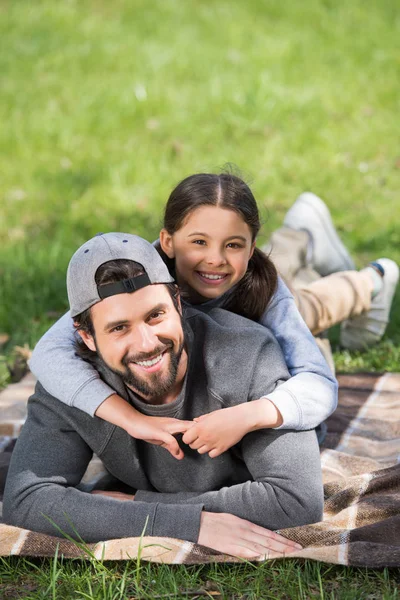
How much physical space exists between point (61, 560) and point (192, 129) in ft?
19.4

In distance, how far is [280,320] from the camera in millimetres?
3748

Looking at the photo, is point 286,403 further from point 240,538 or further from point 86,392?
point 86,392

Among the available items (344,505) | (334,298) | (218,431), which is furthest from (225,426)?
(334,298)

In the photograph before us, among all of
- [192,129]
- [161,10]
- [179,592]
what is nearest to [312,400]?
[179,592]

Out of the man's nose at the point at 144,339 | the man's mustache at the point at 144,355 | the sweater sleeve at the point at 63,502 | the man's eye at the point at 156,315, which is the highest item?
the man's eye at the point at 156,315

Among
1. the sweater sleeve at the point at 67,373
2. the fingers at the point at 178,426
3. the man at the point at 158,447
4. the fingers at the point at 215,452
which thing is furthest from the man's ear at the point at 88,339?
the fingers at the point at 215,452

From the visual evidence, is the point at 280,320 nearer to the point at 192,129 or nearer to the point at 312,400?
the point at 312,400

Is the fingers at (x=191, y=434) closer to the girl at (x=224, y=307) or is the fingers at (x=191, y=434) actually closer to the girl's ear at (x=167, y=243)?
the girl at (x=224, y=307)

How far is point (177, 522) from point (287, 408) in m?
0.59

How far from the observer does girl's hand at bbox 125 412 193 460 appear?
3.12m

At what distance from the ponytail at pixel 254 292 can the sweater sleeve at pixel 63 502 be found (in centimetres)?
92

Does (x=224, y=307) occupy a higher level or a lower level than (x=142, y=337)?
lower

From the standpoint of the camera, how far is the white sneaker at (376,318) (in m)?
5.23

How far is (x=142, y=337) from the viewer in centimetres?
308
